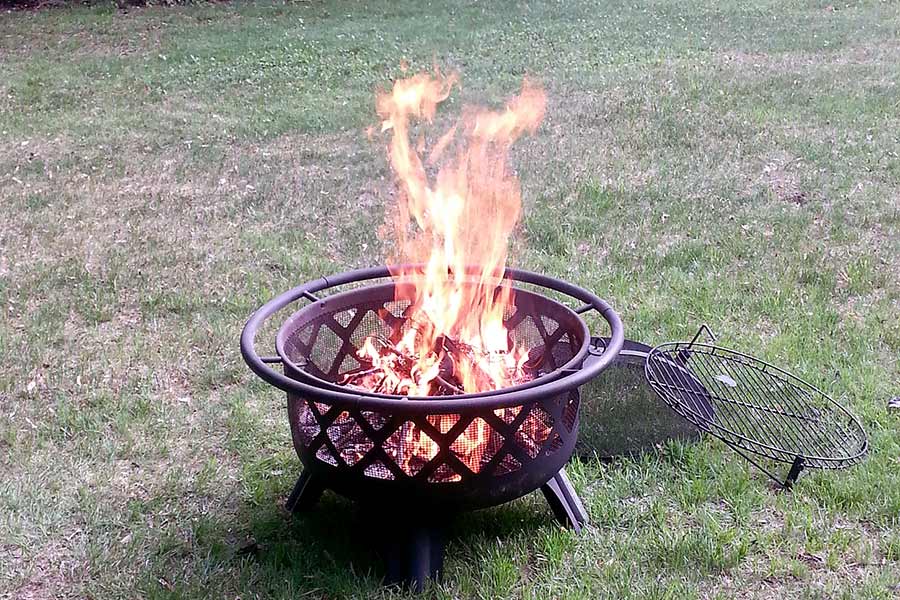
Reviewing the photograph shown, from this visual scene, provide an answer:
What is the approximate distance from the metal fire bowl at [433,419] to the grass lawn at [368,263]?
13.1 inches

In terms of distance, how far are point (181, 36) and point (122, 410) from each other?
30.7 ft

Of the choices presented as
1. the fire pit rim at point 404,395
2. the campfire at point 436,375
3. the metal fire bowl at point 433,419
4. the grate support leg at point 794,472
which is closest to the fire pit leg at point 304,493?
the campfire at point 436,375

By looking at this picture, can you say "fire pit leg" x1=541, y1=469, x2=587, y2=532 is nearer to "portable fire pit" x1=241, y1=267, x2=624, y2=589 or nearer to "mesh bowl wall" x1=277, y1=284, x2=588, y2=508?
"portable fire pit" x1=241, y1=267, x2=624, y2=589

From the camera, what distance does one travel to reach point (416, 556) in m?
2.64

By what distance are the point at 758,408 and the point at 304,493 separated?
5.24ft

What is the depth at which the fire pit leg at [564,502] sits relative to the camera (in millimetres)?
2879

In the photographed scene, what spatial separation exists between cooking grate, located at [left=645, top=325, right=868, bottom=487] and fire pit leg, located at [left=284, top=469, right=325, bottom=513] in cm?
114

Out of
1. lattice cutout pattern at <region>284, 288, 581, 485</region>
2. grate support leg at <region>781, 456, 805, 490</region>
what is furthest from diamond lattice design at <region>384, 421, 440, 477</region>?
grate support leg at <region>781, 456, 805, 490</region>

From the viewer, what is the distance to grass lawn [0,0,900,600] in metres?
2.80

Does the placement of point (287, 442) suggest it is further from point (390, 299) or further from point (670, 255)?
point (670, 255)

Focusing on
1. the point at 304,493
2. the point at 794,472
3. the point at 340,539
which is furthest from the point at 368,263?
the point at 794,472

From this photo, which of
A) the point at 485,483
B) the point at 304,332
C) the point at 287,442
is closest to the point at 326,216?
the point at 287,442

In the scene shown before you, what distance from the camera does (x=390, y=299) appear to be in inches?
119

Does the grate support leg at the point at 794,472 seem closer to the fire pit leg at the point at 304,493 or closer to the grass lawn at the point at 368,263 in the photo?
the grass lawn at the point at 368,263
